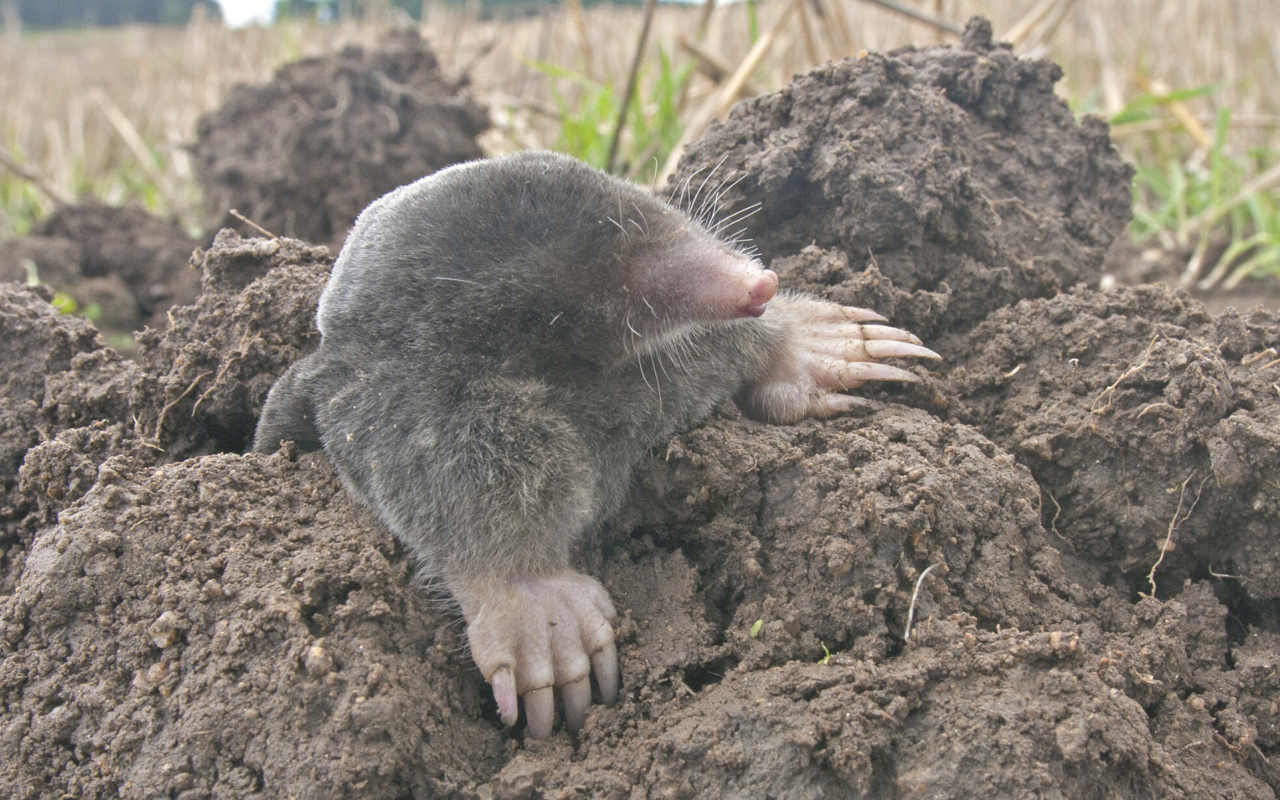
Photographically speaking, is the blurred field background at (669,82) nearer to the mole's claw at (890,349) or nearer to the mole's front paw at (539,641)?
the mole's claw at (890,349)

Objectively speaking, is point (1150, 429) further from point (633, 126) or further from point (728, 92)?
point (633, 126)

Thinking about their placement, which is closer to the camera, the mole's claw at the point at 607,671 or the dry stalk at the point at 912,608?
the dry stalk at the point at 912,608

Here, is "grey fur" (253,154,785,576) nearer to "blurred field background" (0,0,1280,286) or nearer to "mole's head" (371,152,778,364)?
"mole's head" (371,152,778,364)

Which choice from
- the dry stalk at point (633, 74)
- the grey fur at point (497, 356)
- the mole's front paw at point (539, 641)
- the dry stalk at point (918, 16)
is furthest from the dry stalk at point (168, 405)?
the dry stalk at point (918, 16)

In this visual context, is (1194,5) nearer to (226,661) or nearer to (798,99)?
(798,99)

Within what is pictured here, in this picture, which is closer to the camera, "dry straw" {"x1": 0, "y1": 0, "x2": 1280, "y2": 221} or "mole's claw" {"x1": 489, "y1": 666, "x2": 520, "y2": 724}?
"mole's claw" {"x1": 489, "y1": 666, "x2": 520, "y2": 724}

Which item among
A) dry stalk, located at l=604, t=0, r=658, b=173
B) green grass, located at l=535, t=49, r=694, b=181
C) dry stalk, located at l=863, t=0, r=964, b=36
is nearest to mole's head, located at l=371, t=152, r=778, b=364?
dry stalk, located at l=604, t=0, r=658, b=173

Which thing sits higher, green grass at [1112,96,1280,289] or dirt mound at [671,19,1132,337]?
dirt mound at [671,19,1132,337]

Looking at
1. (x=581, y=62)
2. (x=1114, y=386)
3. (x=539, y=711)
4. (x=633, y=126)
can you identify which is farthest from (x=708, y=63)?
(x=539, y=711)
